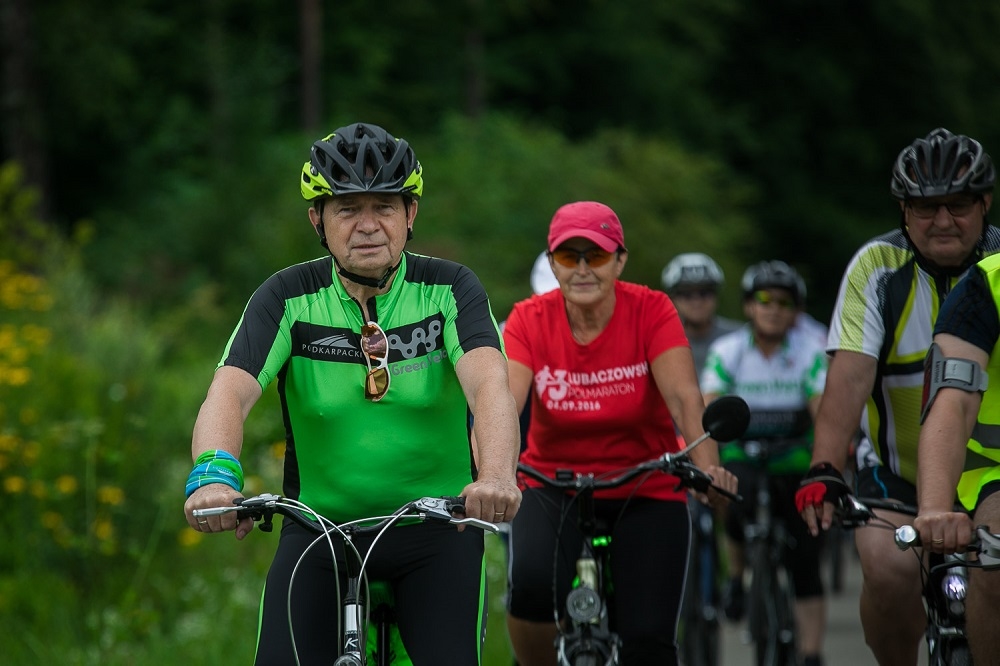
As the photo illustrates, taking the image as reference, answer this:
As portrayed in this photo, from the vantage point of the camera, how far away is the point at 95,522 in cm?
939

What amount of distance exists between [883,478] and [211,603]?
4810mm

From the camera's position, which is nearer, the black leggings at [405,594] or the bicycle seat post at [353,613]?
the bicycle seat post at [353,613]

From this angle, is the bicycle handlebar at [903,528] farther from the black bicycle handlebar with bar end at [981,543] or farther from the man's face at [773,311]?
the man's face at [773,311]

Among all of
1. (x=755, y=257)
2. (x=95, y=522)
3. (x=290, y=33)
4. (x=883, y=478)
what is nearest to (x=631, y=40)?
(x=755, y=257)

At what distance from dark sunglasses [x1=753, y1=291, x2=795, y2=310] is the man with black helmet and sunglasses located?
12.7 ft

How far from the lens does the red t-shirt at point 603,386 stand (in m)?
6.51

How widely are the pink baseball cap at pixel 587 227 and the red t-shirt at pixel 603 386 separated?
11.1 inches

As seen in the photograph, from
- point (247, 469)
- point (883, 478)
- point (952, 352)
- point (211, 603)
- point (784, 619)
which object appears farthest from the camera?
point (247, 469)

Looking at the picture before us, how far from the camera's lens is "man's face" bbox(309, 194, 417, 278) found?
5.11m

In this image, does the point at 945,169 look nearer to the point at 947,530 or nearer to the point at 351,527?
the point at 947,530

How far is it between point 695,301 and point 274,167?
16546 millimetres

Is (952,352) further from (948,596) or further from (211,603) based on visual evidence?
(211,603)

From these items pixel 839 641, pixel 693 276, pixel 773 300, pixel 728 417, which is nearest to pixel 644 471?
pixel 728 417

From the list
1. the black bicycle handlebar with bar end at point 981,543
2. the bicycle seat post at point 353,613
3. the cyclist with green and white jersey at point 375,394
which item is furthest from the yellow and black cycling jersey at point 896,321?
the bicycle seat post at point 353,613
